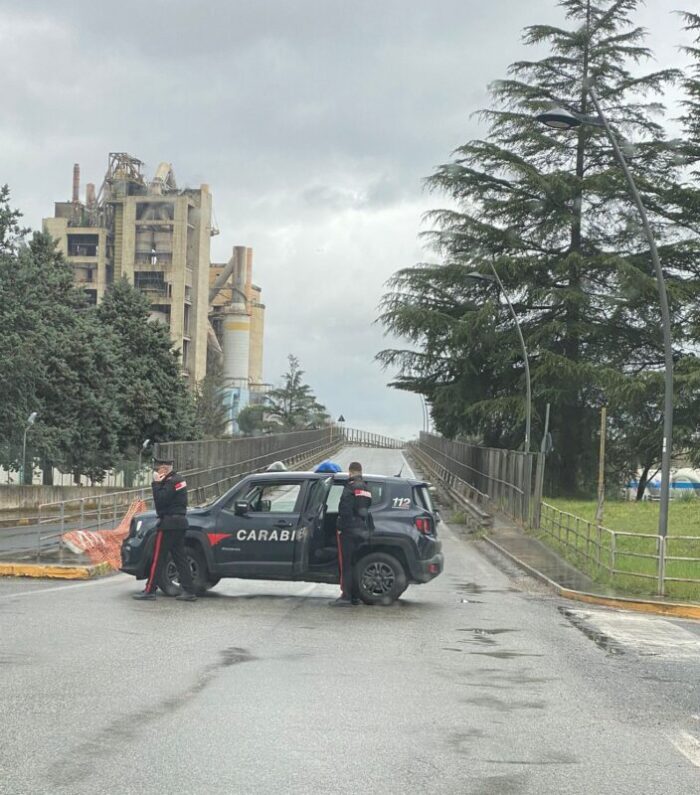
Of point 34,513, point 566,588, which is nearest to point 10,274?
point 34,513

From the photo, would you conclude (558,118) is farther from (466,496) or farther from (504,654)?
(466,496)

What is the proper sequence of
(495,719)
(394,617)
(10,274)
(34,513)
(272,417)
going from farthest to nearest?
(272,417), (10,274), (34,513), (394,617), (495,719)

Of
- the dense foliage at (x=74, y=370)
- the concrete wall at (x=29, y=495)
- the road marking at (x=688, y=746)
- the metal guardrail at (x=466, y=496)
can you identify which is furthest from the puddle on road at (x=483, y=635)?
the dense foliage at (x=74, y=370)

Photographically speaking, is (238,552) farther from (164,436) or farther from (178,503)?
(164,436)

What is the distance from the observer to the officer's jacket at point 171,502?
15141mm

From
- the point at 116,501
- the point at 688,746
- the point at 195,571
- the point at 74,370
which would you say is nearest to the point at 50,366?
the point at 74,370

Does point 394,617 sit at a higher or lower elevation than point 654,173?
lower

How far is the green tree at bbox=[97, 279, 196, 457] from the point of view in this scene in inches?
2506

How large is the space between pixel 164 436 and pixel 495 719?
191 ft

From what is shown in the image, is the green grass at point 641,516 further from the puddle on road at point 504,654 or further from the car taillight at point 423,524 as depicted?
the puddle on road at point 504,654

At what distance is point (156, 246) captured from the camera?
126750 millimetres

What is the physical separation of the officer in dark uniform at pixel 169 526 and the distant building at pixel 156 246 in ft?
354

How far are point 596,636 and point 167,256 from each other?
381ft

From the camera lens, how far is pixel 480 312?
46.2m
